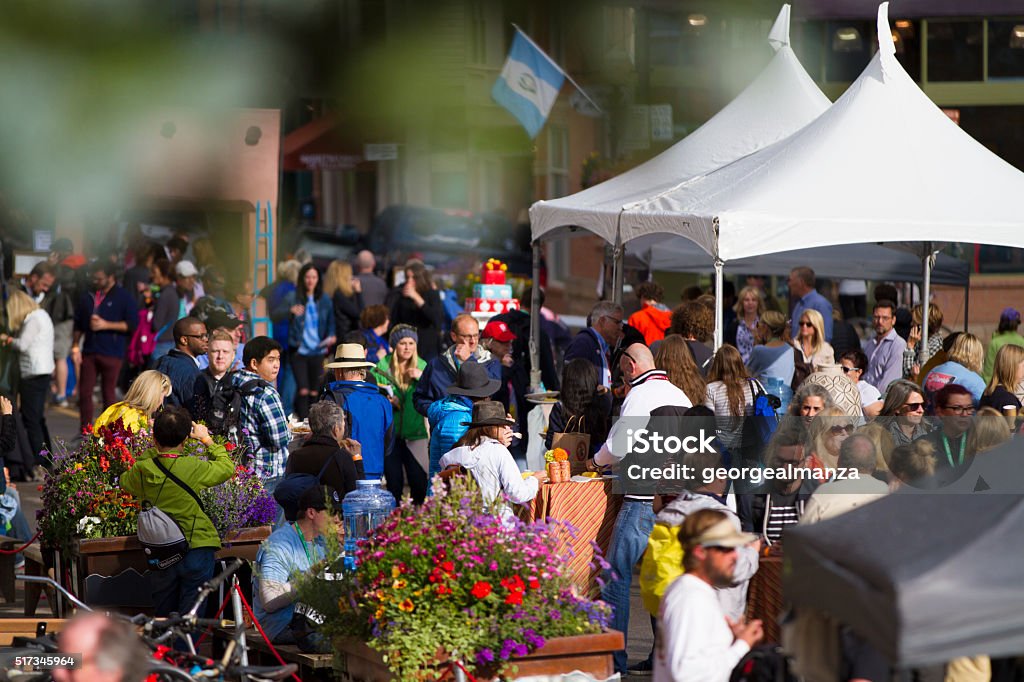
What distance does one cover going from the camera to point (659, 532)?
648cm

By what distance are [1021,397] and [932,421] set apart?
1378 mm

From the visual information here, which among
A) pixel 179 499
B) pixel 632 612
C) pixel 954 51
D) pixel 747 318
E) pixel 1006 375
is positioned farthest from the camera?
pixel 954 51

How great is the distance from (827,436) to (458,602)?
2.57 meters

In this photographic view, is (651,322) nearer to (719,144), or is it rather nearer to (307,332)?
(719,144)

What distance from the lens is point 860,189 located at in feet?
33.5

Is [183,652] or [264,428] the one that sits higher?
[264,428]

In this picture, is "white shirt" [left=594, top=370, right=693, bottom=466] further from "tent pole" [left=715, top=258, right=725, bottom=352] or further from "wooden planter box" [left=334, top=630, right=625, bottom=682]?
"wooden planter box" [left=334, top=630, right=625, bottom=682]

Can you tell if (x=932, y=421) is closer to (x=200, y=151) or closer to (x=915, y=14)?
(x=200, y=151)

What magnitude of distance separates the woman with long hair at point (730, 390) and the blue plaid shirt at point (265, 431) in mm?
2397

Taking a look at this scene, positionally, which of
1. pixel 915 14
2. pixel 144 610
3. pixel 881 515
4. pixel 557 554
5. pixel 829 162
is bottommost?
pixel 144 610

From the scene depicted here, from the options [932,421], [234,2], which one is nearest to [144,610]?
[932,421]

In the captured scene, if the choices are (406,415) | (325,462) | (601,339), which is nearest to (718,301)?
(601,339)

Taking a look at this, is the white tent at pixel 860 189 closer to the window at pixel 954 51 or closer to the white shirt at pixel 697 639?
the white shirt at pixel 697 639

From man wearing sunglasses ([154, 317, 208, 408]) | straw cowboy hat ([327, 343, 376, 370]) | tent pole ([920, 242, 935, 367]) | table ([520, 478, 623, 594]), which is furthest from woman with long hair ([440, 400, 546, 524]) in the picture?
tent pole ([920, 242, 935, 367])
